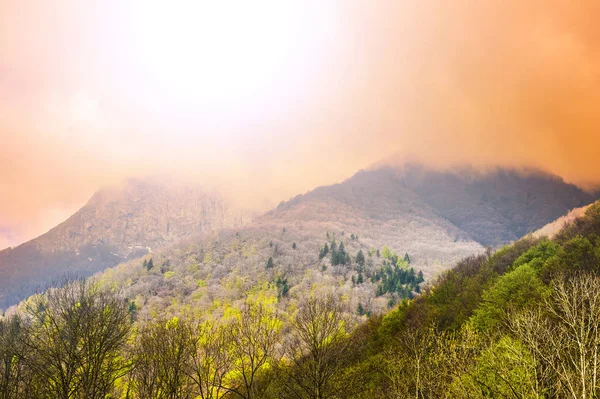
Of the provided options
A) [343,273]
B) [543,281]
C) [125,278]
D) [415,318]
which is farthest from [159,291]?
[543,281]

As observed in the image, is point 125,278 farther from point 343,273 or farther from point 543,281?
point 543,281

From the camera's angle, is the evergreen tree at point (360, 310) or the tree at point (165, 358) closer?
the tree at point (165, 358)

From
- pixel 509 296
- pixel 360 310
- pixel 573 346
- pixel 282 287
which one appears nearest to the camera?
pixel 573 346

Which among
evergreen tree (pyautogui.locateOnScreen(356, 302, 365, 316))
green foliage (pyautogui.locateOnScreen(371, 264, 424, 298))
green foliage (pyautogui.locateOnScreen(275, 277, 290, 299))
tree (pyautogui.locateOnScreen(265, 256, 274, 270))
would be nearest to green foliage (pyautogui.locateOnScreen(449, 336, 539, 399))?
evergreen tree (pyautogui.locateOnScreen(356, 302, 365, 316))

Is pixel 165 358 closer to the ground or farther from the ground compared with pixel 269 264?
farther from the ground

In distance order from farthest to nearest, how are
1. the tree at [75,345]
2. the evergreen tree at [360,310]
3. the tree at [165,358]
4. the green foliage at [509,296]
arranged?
the evergreen tree at [360,310], the green foliage at [509,296], the tree at [165,358], the tree at [75,345]

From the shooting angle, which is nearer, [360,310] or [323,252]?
[360,310]

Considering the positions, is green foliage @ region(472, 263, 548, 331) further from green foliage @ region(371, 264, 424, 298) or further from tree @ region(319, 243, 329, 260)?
tree @ region(319, 243, 329, 260)

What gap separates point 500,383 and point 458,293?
5413 cm

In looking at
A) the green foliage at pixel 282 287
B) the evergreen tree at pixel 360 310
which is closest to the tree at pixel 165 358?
the evergreen tree at pixel 360 310

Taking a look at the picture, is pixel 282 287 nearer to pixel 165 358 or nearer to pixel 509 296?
pixel 509 296

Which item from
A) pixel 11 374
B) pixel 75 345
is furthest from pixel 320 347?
pixel 11 374

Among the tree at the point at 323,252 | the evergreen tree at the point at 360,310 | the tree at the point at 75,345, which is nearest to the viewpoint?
the tree at the point at 75,345

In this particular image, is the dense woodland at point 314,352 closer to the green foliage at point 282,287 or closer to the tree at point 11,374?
the tree at point 11,374
